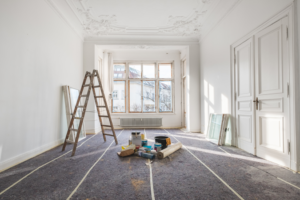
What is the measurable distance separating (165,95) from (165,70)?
1.10 meters

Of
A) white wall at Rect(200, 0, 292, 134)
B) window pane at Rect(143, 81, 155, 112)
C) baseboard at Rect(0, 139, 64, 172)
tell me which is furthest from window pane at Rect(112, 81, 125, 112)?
baseboard at Rect(0, 139, 64, 172)

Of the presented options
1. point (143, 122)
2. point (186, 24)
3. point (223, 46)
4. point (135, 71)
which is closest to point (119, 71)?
point (135, 71)

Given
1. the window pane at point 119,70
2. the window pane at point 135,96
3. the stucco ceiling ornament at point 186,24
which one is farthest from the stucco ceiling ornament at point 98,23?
the window pane at point 135,96

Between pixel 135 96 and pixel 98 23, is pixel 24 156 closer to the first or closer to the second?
pixel 98 23

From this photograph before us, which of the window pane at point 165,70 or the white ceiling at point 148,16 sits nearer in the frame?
the white ceiling at point 148,16

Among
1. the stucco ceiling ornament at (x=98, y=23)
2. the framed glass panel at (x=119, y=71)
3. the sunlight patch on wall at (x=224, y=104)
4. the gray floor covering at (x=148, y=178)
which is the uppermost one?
the stucco ceiling ornament at (x=98, y=23)

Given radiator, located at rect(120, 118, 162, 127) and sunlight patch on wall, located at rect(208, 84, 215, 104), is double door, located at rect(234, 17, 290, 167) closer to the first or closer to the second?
sunlight patch on wall, located at rect(208, 84, 215, 104)

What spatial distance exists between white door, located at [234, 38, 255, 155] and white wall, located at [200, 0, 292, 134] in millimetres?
285

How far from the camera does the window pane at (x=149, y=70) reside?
301 inches

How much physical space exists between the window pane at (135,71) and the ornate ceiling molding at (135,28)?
2077mm

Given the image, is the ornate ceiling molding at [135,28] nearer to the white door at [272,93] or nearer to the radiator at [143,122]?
the white door at [272,93]

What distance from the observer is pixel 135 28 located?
17.7 feet

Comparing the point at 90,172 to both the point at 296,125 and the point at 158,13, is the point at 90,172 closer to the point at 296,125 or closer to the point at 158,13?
the point at 296,125

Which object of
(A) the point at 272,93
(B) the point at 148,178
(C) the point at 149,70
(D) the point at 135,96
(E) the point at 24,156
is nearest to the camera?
(B) the point at 148,178
